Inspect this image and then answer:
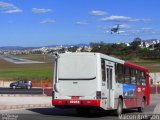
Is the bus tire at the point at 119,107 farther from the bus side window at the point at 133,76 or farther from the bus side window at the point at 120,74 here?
the bus side window at the point at 133,76

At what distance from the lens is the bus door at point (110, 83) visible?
23409 mm

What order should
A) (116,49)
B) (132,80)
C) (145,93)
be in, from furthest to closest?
(116,49)
(145,93)
(132,80)

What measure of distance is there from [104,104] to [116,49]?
404ft

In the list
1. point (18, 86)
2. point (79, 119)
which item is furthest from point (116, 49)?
point (79, 119)

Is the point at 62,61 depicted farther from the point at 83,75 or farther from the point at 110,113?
the point at 110,113

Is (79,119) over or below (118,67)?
below

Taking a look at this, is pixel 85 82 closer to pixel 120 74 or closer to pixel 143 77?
pixel 120 74

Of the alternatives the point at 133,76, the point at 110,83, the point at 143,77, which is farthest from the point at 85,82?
the point at 143,77

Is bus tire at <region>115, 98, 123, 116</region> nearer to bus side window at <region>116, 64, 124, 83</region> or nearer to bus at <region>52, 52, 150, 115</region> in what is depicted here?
bus at <region>52, 52, 150, 115</region>

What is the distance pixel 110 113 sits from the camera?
26375 mm

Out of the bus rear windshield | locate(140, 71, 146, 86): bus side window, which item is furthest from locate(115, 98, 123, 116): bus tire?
locate(140, 71, 146, 86): bus side window

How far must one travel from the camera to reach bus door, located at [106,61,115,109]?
23409mm

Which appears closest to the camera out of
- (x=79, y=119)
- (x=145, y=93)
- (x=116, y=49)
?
(x=79, y=119)

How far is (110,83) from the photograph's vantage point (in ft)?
78.2
